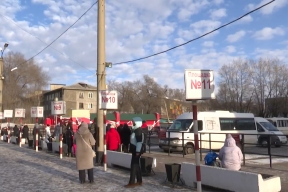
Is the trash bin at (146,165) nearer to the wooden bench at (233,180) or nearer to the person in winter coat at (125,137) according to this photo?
the wooden bench at (233,180)

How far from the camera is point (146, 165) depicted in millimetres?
12086

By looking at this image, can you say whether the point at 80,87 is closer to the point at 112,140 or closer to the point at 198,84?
the point at 112,140

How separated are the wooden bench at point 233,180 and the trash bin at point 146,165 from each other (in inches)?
72.7

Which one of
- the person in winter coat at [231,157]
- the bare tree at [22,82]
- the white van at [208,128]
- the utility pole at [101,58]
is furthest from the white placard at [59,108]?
the bare tree at [22,82]

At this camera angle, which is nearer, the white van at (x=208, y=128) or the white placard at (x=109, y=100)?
the white placard at (x=109, y=100)

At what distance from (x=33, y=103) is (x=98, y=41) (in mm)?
60054

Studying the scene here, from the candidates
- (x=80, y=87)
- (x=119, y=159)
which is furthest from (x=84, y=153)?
(x=80, y=87)

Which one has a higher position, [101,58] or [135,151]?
[101,58]

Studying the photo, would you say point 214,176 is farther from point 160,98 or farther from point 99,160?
point 160,98

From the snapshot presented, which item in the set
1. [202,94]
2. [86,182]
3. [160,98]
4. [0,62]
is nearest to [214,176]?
[202,94]

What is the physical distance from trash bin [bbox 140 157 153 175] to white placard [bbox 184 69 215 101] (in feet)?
16.9

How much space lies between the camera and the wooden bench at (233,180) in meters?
8.29

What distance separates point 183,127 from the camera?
21250mm

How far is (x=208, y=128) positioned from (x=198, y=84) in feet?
46.6
